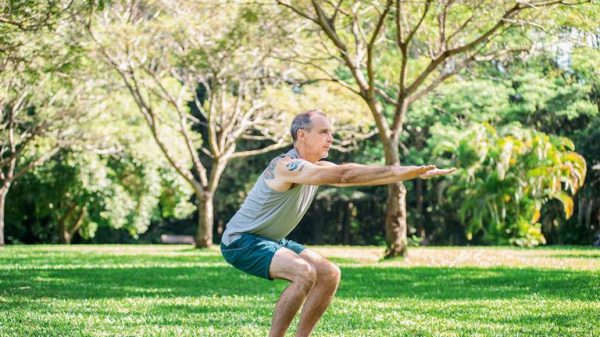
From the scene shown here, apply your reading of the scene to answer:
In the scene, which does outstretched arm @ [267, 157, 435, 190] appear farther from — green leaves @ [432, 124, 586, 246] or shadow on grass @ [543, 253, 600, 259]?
green leaves @ [432, 124, 586, 246]

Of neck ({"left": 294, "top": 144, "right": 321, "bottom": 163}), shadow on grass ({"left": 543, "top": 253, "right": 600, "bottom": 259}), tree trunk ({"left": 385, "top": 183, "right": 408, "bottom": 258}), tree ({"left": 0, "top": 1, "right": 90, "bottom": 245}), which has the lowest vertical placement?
shadow on grass ({"left": 543, "top": 253, "right": 600, "bottom": 259})

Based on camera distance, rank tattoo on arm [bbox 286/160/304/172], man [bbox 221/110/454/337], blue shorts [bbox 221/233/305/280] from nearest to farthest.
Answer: tattoo on arm [bbox 286/160/304/172] → man [bbox 221/110/454/337] → blue shorts [bbox 221/233/305/280]

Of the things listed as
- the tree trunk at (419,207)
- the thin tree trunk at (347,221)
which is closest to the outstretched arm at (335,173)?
the tree trunk at (419,207)

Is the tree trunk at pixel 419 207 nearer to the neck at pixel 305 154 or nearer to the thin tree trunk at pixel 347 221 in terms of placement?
the thin tree trunk at pixel 347 221

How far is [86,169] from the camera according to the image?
117 feet

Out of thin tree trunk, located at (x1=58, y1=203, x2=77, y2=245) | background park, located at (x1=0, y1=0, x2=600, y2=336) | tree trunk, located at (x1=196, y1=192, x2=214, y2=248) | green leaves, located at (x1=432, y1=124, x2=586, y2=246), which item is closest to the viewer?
background park, located at (x1=0, y1=0, x2=600, y2=336)

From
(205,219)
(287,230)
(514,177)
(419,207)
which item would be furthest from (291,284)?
(419,207)

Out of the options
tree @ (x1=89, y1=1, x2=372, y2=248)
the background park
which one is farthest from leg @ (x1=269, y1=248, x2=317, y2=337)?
tree @ (x1=89, y1=1, x2=372, y2=248)

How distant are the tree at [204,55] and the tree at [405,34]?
2.04 meters

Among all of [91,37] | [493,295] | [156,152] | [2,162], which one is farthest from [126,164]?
[493,295]

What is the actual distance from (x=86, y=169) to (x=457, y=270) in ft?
72.0

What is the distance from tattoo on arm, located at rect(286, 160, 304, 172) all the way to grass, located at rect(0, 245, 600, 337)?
7.37ft

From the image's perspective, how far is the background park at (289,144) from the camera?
11039 mm

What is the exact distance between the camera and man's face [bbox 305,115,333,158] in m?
6.25
